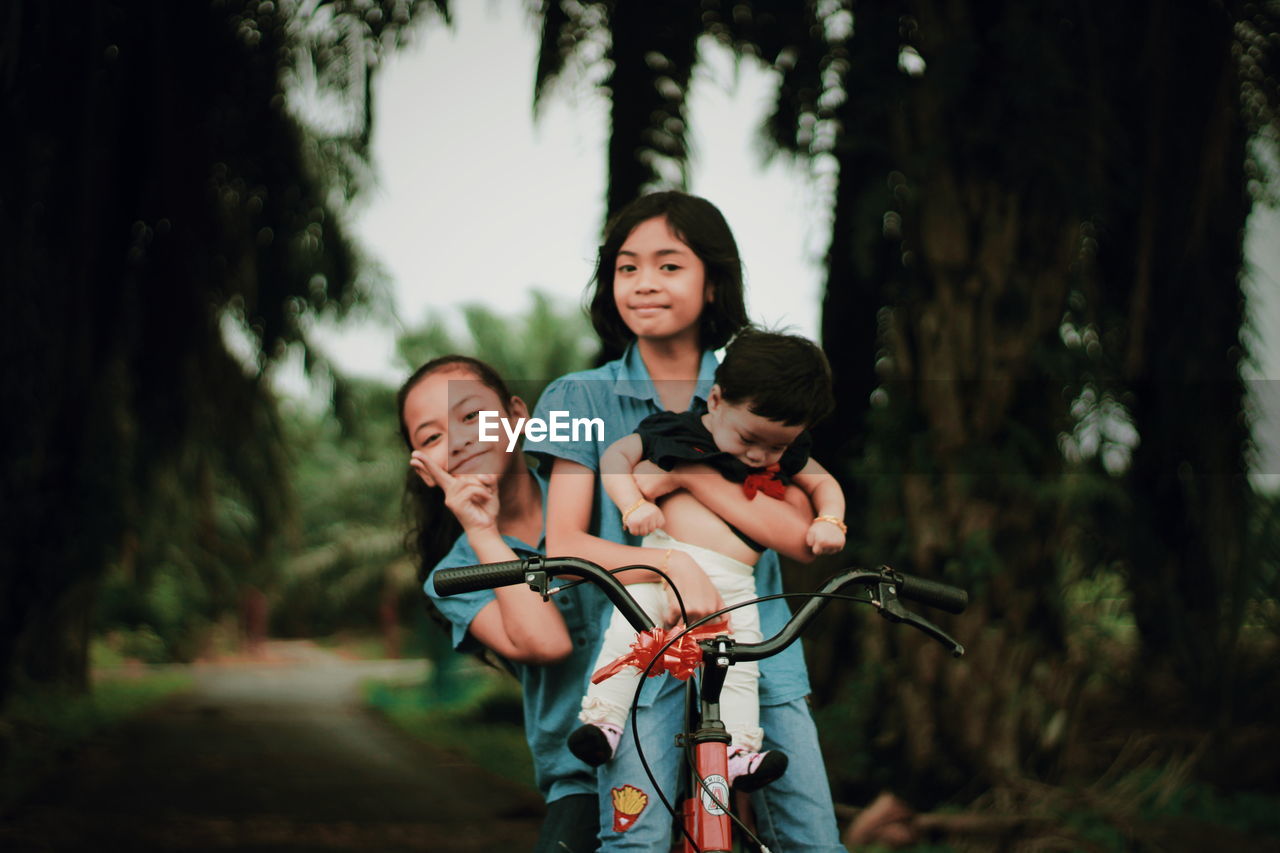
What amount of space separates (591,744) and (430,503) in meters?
0.63

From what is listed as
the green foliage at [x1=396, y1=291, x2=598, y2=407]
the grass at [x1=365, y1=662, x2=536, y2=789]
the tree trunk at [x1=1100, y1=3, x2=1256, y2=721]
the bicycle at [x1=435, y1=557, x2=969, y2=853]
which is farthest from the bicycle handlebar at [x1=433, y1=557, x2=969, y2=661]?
the green foliage at [x1=396, y1=291, x2=598, y2=407]

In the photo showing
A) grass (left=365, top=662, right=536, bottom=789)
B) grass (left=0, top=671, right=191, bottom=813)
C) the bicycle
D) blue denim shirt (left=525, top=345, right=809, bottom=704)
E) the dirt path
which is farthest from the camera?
grass (left=365, top=662, right=536, bottom=789)

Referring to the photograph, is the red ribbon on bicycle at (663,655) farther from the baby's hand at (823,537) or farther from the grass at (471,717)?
the grass at (471,717)

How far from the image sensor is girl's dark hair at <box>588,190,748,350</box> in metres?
1.94

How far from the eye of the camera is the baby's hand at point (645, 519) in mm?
1698

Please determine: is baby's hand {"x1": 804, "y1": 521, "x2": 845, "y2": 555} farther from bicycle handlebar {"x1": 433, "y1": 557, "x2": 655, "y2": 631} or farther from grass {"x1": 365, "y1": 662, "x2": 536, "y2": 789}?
grass {"x1": 365, "y1": 662, "x2": 536, "y2": 789}

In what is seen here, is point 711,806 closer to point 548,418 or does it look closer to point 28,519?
point 548,418

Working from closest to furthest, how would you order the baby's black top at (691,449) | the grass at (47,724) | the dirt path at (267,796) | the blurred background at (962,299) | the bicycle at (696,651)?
the bicycle at (696,651), the baby's black top at (691,449), the blurred background at (962,299), the dirt path at (267,796), the grass at (47,724)

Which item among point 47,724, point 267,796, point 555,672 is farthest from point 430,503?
point 47,724

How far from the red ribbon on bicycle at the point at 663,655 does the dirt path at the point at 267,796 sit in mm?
4410

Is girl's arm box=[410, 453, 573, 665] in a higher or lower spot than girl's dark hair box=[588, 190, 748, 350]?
lower

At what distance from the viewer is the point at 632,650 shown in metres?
1.65

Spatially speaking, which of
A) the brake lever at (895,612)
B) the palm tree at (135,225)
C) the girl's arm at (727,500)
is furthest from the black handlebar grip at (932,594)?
the palm tree at (135,225)

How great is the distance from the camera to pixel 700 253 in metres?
1.93
